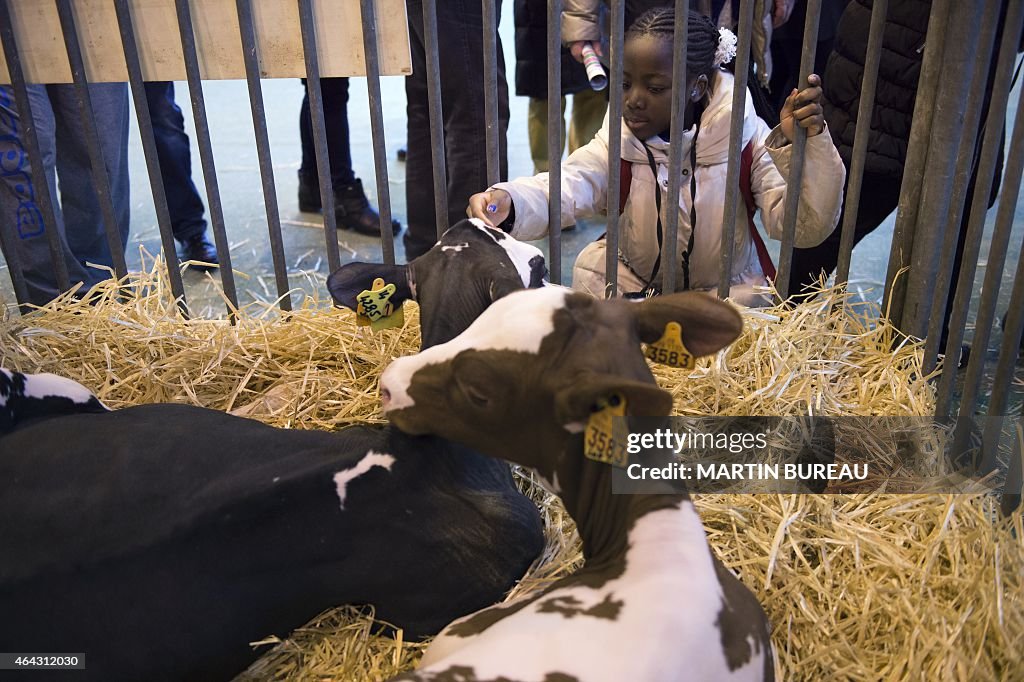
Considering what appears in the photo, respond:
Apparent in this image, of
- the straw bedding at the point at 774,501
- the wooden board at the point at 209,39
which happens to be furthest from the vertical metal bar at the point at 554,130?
the straw bedding at the point at 774,501

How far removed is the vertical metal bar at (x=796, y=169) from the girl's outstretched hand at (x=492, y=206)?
849 mm

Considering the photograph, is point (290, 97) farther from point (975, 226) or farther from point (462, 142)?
point (975, 226)

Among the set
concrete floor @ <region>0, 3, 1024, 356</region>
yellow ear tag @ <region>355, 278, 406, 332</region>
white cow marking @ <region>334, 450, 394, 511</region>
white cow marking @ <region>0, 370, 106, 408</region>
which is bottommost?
concrete floor @ <region>0, 3, 1024, 356</region>

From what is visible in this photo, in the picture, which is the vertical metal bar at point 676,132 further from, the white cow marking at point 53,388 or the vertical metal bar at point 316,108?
the white cow marking at point 53,388

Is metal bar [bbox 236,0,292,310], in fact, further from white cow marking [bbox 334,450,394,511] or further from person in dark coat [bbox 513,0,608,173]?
person in dark coat [bbox 513,0,608,173]

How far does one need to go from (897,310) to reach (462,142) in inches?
74.3

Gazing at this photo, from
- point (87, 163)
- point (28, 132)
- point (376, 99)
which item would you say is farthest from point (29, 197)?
point (376, 99)

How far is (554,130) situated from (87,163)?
2.36 m

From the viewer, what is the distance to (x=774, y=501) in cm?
223

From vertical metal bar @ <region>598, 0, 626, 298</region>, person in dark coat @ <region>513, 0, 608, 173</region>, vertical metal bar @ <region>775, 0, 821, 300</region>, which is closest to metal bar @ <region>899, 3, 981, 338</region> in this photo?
vertical metal bar @ <region>775, 0, 821, 300</region>

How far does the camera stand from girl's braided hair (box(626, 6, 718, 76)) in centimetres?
282

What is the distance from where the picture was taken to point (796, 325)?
2.77 m

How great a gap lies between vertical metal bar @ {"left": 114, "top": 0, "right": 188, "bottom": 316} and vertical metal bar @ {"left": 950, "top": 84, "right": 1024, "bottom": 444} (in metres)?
2.41

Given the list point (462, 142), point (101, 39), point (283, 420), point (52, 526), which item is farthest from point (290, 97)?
point (52, 526)
